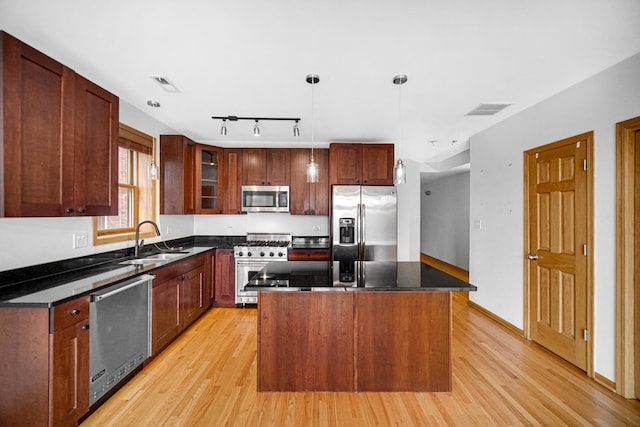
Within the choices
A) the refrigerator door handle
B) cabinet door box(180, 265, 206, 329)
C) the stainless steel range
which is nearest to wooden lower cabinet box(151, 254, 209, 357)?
cabinet door box(180, 265, 206, 329)

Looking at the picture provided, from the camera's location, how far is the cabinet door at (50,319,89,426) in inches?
65.0

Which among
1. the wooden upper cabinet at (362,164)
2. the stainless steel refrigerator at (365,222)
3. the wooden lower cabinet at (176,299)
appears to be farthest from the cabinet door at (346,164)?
the wooden lower cabinet at (176,299)

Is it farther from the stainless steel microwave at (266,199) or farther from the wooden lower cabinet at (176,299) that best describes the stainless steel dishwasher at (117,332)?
the stainless steel microwave at (266,199)

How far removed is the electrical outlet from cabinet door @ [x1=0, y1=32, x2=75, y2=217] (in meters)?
0.62

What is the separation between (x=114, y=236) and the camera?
9.68 ft

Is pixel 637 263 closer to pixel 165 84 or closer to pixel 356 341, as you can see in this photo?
pixel 356 341

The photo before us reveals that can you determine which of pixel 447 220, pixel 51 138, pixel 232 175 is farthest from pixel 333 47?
pixel 447 220

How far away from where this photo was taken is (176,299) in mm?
3082

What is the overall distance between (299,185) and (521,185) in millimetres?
2957

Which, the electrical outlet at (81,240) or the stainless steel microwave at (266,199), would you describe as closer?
the electrical outlet at (81,240)

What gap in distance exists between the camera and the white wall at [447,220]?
22.3 ft

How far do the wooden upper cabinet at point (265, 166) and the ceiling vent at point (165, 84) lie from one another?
1.89m

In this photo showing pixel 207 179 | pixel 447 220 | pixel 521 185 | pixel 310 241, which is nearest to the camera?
pixel 521 185

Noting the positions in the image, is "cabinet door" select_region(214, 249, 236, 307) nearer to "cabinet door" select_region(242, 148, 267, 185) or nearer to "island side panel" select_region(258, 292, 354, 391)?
"cabinet door" select_region(242, 148, 267, 185)
